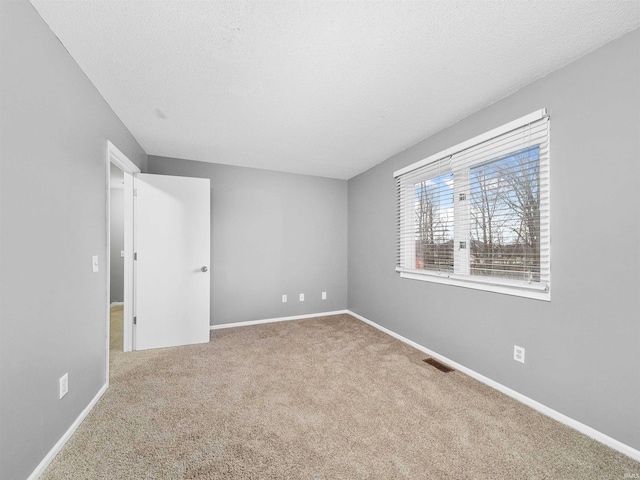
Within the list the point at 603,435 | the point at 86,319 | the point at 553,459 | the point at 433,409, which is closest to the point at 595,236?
the point at 603,435

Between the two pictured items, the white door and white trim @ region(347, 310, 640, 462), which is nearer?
white trim @ region(347, 310, 640, 462)

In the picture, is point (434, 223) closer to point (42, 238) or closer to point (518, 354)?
point (518, 354)

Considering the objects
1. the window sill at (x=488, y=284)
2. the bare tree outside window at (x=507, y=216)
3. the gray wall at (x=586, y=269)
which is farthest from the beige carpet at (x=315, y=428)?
the bare tree outside window at (x=507, y=216)

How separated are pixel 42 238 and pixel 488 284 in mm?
3048

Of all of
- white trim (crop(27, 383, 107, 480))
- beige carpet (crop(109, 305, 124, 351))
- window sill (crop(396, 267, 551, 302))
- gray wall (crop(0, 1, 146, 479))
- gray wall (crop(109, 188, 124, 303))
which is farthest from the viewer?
gray wall (crop(109, 188, 124, 303))

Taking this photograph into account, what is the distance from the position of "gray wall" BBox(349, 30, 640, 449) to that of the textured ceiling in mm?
195

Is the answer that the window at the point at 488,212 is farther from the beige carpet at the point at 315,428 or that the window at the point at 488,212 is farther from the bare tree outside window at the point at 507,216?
the beige carpet at the point at 315,428

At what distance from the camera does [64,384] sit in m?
1.54

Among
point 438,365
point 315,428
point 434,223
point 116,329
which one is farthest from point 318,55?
point 116,329

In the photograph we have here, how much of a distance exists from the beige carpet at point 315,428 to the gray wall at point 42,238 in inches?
13.2

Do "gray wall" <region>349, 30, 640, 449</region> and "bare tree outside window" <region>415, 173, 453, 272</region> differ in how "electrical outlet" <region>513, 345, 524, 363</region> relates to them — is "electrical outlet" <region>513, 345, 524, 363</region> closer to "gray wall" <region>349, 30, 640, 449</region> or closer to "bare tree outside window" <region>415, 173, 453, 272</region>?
"gray wall" <region>349, 30, 640, 449</region>

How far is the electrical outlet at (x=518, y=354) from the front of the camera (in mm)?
1948

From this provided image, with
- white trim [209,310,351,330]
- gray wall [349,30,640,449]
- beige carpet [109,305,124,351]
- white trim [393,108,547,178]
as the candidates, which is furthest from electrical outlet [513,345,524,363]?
beige carpet [109,305,124,351]

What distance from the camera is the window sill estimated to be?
1860mm
